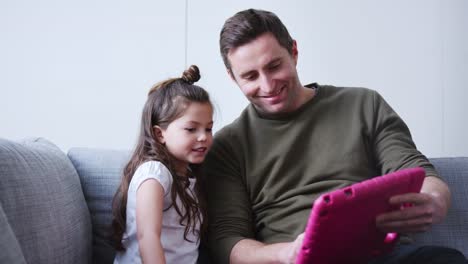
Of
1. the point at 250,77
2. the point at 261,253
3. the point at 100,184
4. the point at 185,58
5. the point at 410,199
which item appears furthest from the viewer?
the point at 185,58

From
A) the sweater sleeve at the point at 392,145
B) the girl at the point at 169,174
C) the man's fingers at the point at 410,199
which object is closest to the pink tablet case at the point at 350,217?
the man's fingers at the point at 410,199

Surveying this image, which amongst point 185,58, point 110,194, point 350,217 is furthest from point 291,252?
point 185,58

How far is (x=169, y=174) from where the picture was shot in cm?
124

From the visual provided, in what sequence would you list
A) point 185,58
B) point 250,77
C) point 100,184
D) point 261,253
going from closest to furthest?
point 261,253, point 250,77, point 100,184, point 185,58

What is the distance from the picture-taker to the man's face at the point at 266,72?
A: 1.35 m

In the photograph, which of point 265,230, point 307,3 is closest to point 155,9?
point 307,3

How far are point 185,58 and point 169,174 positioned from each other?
2.68 feet

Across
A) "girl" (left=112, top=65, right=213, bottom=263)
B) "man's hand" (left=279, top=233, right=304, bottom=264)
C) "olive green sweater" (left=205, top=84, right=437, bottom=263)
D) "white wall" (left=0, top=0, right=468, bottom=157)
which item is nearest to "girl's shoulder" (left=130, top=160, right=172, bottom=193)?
"girl" (left=112, top=65, right=213, bottom=263)

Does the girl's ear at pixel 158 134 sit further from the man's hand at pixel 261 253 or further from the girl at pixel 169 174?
the man's hand at pixel 261 253

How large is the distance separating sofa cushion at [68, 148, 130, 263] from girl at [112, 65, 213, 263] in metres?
0.15

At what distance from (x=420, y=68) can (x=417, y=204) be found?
41.6 inches

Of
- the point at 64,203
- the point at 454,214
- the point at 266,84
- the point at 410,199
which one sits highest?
the point at 266,84

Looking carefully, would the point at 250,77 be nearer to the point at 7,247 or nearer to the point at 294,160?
the point at 294,160

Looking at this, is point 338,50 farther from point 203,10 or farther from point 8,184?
point 8,184
